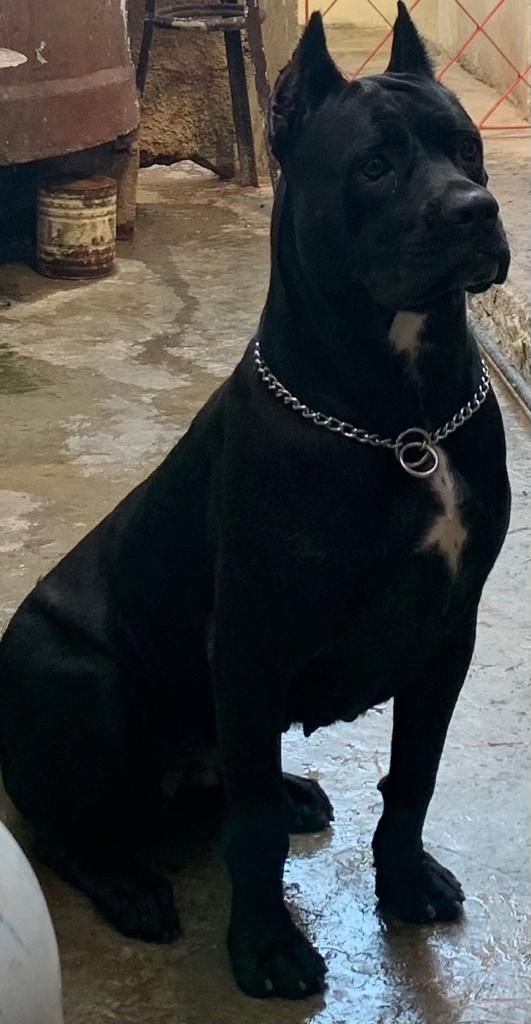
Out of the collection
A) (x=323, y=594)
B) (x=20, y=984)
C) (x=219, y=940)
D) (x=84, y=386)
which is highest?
(x=323, y=594)

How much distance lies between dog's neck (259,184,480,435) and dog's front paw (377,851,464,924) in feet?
1.99

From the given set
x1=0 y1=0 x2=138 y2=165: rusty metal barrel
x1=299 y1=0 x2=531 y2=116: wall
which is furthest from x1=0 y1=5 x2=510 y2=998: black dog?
x1=299 y1=0 x2=531 y2=116: wall

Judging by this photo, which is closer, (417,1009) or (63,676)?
(417,1009)

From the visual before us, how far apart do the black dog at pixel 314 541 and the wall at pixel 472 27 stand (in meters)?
4.76

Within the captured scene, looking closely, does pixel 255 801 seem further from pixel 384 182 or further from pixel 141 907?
pixel 384 182

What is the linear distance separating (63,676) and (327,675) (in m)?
0.37

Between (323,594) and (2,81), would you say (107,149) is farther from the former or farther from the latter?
(323,594)

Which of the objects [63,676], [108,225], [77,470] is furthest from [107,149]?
[63,676]

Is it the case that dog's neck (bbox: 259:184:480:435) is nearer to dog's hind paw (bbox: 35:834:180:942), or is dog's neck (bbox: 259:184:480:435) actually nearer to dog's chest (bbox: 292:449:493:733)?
dog's chest (bbox: 292:449:493:733)

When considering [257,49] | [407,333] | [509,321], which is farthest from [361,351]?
[257,49]

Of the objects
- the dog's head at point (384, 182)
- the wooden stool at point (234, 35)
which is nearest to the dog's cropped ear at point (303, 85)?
the dog's head at point (384, 182)

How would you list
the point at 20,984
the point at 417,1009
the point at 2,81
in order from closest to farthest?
the point at 20,984
the point at 417,1009
the point at 2,81

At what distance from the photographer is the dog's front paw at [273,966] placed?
172 cm

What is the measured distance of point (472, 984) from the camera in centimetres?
175
